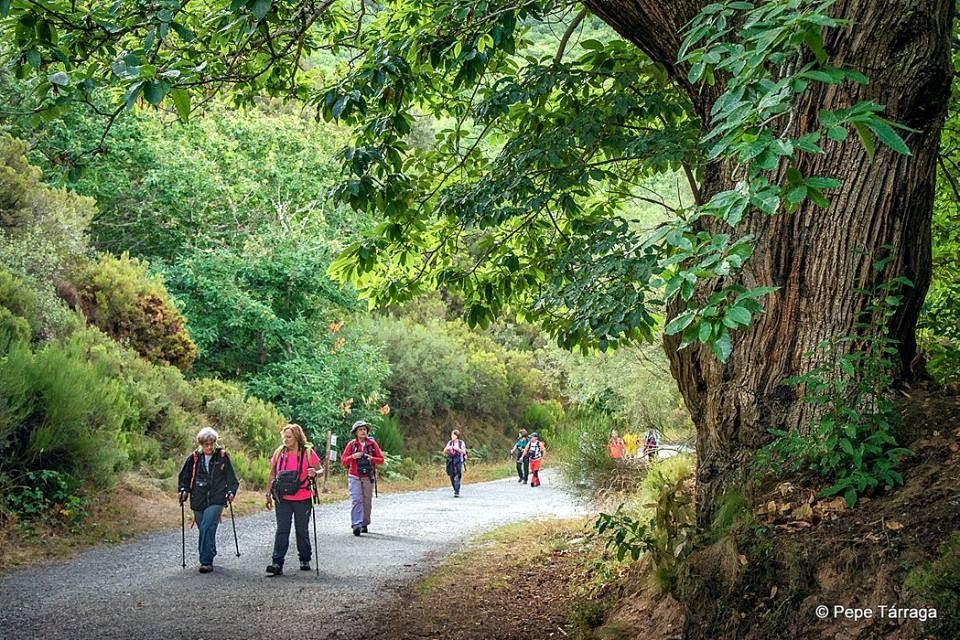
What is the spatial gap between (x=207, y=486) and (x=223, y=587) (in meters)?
1.27

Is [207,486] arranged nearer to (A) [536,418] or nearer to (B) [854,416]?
(B) [854,416]

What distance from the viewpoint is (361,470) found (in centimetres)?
1319

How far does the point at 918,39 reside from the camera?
16.3 feet

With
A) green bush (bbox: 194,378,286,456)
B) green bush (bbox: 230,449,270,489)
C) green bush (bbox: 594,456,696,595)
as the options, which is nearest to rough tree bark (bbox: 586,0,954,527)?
green bush (bbox: 594,456,696,595)

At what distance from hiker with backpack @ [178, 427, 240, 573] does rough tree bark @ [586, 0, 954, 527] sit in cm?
598

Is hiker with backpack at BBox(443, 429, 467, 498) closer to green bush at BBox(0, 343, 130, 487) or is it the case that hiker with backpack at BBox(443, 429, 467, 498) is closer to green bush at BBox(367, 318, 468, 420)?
green bush at BBox(0, 343, 130, 487)

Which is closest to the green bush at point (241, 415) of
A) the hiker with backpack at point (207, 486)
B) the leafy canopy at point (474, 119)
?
the hiker with backpack at point (207, 486)

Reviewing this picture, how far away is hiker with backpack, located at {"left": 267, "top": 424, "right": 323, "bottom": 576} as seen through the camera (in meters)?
9.81

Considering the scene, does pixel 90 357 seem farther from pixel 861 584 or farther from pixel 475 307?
pixel 861 584

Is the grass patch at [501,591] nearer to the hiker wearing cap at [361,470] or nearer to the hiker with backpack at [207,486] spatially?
the hiker wearing cap at [361,470]

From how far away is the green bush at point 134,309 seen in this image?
18.8m

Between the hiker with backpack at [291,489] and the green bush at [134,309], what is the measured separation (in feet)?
33.9

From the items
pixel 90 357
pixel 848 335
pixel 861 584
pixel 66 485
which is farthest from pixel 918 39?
pixel 90 357

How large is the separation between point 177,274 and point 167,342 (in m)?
2.99
